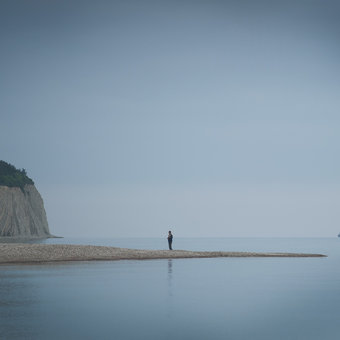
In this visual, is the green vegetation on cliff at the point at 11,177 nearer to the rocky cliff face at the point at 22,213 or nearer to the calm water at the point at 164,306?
the rocky cliff face at the point at 22,213

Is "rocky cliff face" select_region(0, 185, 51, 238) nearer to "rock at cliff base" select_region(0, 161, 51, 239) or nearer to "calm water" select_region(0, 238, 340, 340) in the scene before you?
"rock at cliff base" select_region(0, 161, 51, 239)

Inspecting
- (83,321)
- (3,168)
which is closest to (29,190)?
(3,168)

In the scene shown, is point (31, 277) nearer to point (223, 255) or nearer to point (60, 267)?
point (60, 267)

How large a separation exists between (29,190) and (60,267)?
132932 millimetres

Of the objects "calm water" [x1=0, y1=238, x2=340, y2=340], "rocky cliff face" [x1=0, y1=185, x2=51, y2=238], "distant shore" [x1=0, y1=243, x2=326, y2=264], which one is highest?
"rocky cliff face" [x1=0, y1=185, x2=51, y2=238]

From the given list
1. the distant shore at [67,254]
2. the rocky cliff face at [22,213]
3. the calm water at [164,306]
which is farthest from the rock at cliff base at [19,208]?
the calm water at [164,306]

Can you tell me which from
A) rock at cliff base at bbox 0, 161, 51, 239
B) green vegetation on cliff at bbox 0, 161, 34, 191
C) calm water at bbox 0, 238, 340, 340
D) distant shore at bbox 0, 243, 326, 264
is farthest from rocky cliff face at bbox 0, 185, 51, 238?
calm water at bbox 0, 238, 340, 340

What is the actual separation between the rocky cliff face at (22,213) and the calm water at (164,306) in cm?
11645

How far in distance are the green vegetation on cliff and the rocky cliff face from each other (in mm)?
2729

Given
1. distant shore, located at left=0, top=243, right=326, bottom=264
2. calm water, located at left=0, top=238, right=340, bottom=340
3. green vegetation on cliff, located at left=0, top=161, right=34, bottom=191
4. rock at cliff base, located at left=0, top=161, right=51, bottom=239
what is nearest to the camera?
calm water, located at left=0, top=238, right=340, bottom=340

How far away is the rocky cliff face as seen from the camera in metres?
148

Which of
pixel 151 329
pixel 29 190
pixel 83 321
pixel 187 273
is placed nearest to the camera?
pixel 151 329

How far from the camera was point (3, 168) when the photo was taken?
593ft

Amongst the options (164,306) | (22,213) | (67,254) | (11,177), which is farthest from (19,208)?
(164,306)
